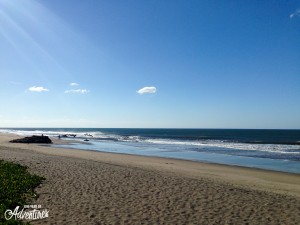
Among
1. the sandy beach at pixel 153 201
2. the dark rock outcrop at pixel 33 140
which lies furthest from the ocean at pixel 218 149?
the sandy beach at pixel 153 201

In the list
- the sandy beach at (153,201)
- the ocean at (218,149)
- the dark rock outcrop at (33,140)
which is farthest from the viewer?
the dark rock outcrop at (33,140)

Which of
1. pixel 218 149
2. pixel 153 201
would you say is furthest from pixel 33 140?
pixel 153 201

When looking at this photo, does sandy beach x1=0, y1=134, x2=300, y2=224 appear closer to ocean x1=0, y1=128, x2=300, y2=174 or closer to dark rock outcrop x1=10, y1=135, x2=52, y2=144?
ocean x1=0, y1=128, x2=300, y2=174

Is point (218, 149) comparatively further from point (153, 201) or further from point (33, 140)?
point (153, 201)

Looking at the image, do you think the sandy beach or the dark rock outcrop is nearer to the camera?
the sandy beach

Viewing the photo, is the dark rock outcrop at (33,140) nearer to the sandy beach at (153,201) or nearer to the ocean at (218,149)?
the ocean at (218,149)

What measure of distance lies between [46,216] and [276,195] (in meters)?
8.45

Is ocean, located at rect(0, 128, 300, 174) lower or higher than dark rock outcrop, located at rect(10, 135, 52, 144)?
lower

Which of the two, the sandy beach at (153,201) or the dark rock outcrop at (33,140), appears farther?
the dark rock outcrop at (33,140)

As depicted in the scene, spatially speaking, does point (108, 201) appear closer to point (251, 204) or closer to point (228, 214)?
point (228, 214)

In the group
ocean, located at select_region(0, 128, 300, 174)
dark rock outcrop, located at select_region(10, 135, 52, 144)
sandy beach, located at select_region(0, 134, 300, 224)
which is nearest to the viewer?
sandy beach, located at select_region(0, 134, 300, 224)

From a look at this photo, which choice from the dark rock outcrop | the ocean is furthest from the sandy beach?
the dark rock outcrop

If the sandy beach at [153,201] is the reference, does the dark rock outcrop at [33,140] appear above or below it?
above

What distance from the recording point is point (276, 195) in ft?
Result: 37.3
